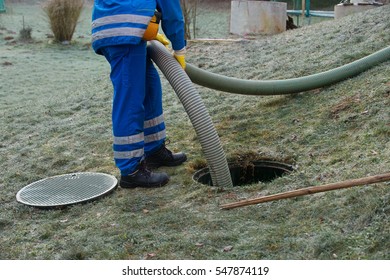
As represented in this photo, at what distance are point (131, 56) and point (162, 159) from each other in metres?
0.80

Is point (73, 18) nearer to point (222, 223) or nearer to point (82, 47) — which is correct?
point (82, 47)

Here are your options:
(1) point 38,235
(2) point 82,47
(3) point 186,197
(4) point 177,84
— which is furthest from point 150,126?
(2) point 82,47

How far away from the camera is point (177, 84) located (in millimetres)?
3180

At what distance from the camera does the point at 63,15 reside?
10.8 meters

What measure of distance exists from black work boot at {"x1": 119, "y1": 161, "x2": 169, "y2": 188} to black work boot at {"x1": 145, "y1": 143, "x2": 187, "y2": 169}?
323 mm

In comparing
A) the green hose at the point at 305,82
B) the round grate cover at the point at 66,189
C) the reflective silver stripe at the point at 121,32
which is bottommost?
the round grate cover at the point at 66,189

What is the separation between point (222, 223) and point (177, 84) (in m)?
0.92

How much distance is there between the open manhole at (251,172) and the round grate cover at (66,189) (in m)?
0.54

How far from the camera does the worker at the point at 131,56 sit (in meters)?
3.00

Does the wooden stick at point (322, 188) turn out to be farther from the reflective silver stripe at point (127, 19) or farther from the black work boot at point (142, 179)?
the reflective silver stripe at point (127, 19)

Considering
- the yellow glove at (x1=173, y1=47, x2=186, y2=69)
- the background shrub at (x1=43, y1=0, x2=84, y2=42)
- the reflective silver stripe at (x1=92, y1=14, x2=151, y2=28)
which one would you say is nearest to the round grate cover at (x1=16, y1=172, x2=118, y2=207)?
the yellow glove at (x1=173, y1=47, x2=186, y2=69)

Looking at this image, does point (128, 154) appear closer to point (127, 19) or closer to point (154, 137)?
point (154, 137)

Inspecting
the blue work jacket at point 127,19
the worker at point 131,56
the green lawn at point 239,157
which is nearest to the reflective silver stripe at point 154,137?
the green lawn at point 239,157

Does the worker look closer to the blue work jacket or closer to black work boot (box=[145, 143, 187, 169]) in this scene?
the blue work jacket
